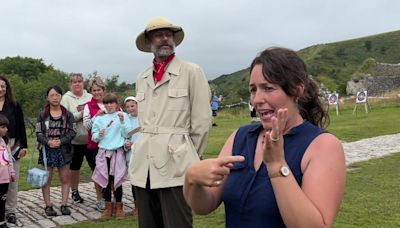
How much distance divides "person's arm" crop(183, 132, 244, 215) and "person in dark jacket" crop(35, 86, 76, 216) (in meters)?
4.95

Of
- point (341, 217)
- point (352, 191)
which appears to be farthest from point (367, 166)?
point (341, 217)

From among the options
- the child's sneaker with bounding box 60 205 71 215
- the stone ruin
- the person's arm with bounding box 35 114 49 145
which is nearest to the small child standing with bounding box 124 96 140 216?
the child's sneaker with bounding box 60 205 71 215

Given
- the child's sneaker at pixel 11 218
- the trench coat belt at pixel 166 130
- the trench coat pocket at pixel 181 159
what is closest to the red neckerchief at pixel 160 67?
the trench coat belt at pixel 166 130

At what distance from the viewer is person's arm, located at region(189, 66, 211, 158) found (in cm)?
413

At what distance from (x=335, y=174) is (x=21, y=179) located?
9.55 m

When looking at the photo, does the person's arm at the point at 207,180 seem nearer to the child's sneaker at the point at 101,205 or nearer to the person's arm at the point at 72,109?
the child's sneaker at the point at 101,205

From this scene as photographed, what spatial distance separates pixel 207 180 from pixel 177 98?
2153 mm

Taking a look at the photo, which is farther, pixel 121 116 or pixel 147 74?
pixel 121 116

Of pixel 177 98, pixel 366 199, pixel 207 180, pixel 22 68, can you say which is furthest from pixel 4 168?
pixel 22 68

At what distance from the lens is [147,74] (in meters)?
4.26

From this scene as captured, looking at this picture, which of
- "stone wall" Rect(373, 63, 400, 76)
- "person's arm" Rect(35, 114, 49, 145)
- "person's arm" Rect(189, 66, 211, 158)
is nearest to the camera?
"person's arm" Rect(189, 66, 211, 158)

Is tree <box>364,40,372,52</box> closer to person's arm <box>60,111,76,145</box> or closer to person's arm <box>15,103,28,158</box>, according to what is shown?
person's arm <box>60,111,76,145</box>

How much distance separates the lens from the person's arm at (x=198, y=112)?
13.5ft

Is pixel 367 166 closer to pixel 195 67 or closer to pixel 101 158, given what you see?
pixel 101 158
